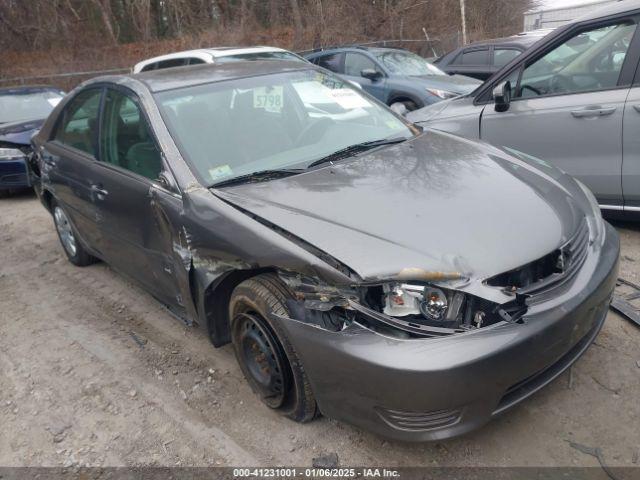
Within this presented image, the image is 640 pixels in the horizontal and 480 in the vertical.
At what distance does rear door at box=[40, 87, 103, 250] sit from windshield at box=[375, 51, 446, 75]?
5924 mm

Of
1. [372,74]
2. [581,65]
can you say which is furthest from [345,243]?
[372,74]

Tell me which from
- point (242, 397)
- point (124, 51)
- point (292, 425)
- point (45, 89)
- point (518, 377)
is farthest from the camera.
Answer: point (124, 51)

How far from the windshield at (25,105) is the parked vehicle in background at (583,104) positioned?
264 inches

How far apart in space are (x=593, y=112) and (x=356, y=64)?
619 centimetres

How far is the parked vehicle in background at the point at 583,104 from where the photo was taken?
389cm

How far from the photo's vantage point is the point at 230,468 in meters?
2.43

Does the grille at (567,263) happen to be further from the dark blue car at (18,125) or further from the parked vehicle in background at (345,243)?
the dark blue car at (18,125)

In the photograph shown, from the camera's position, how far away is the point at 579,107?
4047 mm

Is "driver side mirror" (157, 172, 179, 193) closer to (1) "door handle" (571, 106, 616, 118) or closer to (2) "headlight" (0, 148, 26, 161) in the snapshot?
(1) "door handle" (571, 106, 616, 118)

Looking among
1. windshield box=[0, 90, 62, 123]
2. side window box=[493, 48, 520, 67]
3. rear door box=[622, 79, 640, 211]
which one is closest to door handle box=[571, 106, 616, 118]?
rear door box=[622, 79, 640, 211]

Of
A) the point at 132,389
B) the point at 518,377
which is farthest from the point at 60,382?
the point at 518,377

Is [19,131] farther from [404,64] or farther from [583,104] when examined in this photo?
[583,104]

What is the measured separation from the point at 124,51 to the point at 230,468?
68.7ft

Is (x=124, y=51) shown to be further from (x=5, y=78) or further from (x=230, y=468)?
(x=230, y=468)
